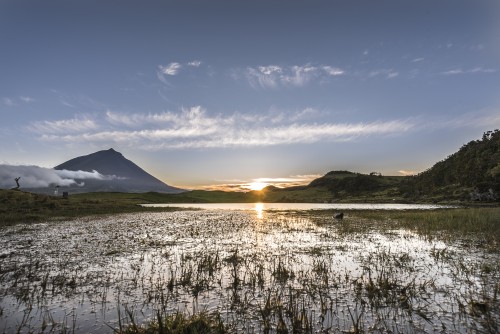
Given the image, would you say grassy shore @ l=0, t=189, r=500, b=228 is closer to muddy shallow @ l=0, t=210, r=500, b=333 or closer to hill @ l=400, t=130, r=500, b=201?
muddy shallow @ l=0, t=210, r=500, b=333

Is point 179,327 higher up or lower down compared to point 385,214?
higher up

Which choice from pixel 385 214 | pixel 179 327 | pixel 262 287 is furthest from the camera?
pixel 385 214

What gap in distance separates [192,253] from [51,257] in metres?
9.24

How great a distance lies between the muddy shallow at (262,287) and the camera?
9930 mm

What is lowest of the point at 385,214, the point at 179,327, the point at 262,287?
the point at 385,214

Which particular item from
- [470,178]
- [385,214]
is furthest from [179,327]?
[470,178]

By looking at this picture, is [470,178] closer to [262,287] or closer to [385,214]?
[385,214]

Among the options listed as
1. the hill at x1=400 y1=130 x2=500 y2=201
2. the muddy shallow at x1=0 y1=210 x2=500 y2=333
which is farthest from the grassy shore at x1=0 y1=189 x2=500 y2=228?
the hill at x1=400 y1=130 x2=500 y2=201

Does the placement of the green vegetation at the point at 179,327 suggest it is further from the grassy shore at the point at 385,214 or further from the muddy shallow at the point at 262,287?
the grassy shore at the point at 385,214

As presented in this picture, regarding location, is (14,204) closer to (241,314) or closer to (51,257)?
(51,257)

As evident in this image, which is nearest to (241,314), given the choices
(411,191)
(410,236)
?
(410,236)

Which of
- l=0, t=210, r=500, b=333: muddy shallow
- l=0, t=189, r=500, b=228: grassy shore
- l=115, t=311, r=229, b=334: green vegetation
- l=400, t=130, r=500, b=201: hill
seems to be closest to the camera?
l=115, t=311, r=229, b=334: green vegetation

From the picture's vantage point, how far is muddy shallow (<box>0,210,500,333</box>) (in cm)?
993

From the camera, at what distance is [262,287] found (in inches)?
535
